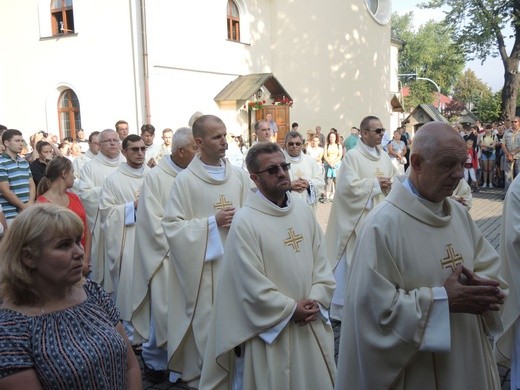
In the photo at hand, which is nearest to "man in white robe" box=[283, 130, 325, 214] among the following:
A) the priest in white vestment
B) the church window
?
the priest in white vestment

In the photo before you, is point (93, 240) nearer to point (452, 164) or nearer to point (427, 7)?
point (452, 164)

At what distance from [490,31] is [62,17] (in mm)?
18424

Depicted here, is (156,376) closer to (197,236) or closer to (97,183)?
(197,236)

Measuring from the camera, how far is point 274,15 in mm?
22438

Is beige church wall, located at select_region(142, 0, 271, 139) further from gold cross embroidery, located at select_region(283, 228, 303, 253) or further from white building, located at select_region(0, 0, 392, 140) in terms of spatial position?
gold cross embroidery, located at select_region(283, 228, 303, 253)

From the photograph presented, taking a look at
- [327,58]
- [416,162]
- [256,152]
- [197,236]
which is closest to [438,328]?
[416,162]

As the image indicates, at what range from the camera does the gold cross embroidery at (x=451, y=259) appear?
2.61 metres

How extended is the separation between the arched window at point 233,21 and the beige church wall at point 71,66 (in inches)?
189

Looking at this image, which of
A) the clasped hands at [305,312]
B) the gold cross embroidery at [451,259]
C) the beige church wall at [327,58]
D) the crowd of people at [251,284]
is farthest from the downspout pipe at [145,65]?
the gold cross embroidery at [451,259]

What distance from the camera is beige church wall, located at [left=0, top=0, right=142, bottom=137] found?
16594mm

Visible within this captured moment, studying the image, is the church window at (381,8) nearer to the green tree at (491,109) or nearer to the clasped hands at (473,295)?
the green tree at (491,109)

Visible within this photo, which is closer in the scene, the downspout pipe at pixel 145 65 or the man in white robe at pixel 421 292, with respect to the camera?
the man in white robe at pixel 421 292

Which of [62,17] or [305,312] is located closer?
[305,312]

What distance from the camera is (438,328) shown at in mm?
2447
